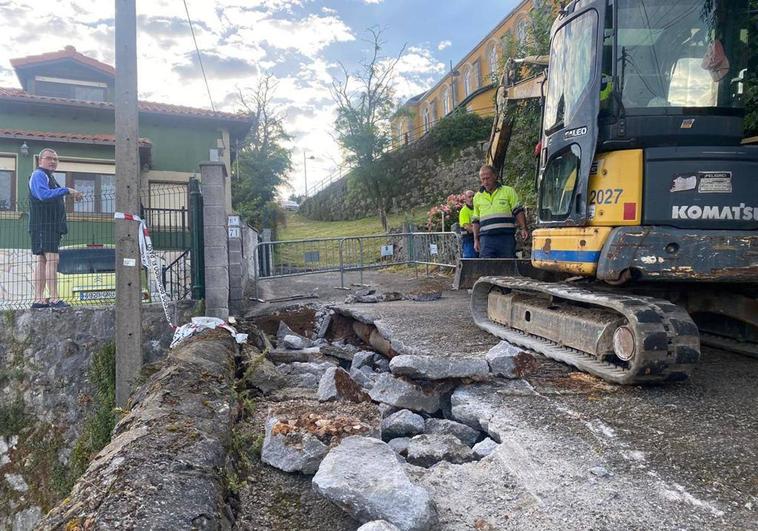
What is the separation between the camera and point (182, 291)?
8.19 metres

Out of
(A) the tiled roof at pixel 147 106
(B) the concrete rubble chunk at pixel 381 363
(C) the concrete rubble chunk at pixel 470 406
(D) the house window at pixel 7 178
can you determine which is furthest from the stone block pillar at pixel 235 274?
(A) the tiled roof at pixel 147 106

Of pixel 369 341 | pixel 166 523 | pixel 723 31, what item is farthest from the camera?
pixel 369 341

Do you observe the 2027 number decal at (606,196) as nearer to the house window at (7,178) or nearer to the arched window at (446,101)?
the house window at (7,178)

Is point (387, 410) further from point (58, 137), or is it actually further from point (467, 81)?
point (467, 81)

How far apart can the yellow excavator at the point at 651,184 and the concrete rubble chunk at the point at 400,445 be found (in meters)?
1.67

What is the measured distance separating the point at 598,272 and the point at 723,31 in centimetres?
225

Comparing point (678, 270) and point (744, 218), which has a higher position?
point (744, 218)

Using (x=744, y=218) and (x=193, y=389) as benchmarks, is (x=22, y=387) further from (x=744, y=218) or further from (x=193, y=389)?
(x=744, y=218)

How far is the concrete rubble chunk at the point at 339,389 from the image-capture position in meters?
3.76

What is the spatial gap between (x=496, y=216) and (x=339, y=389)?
4.12m

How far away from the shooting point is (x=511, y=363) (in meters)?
3.99

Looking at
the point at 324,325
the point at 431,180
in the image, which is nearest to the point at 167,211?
the point at 324,325

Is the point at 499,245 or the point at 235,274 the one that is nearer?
the point at 499,245

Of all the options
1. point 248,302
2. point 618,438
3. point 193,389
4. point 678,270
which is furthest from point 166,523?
point 248,302
